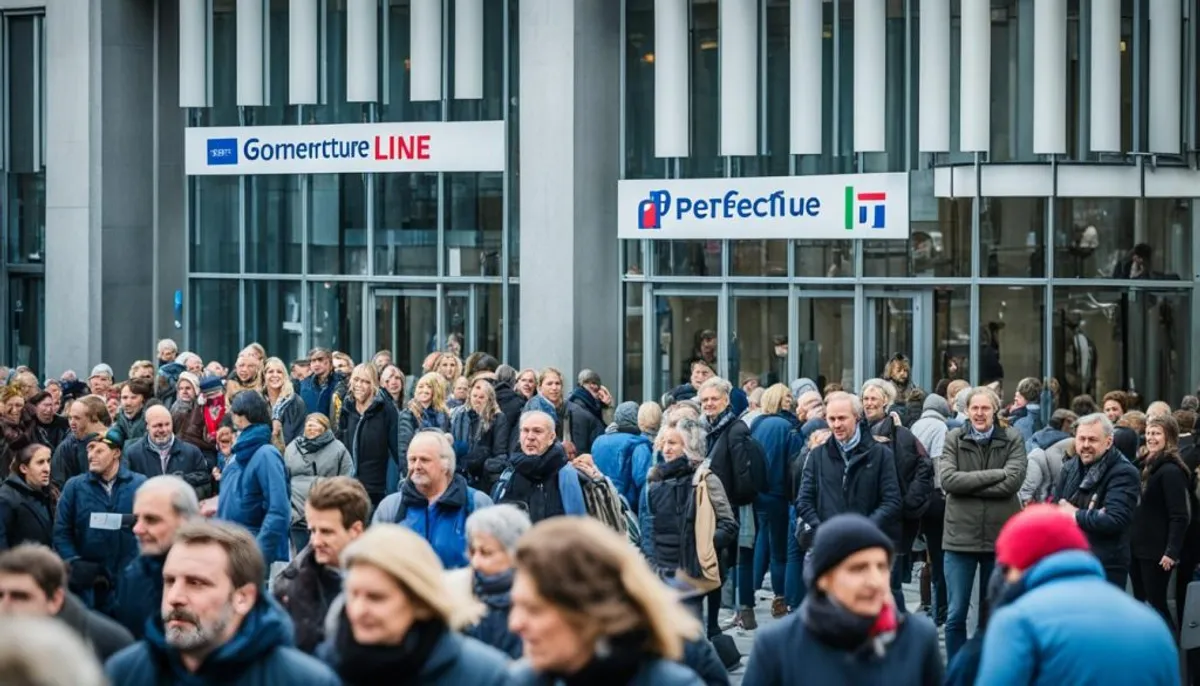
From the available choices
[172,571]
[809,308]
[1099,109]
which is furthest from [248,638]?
[809,308]

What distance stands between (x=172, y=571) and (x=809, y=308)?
62.2 ft

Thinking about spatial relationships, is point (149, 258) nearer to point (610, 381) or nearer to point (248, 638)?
point (610, 381)

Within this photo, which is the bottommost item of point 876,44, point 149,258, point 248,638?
point 248,638

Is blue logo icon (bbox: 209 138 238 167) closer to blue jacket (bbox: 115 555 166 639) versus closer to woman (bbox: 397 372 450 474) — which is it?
→ woman (bbox: 397 372 450 474)

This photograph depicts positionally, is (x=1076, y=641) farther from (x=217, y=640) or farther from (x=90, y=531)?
(x=90, y=531)

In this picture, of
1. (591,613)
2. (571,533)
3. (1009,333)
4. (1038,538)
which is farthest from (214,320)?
(591,613)

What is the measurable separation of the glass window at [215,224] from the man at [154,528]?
834 inches

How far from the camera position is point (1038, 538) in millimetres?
6324

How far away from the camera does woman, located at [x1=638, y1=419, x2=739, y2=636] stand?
12844 millimetres

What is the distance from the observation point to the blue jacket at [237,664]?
5.88 meters

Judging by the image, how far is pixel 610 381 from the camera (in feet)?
85.0

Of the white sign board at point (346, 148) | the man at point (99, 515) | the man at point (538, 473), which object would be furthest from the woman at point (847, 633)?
the white sign board at point (346, 148)

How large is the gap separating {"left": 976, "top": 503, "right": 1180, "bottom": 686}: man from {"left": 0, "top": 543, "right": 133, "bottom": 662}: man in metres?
2.95

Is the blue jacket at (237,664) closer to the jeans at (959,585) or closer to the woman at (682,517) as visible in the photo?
the woman at (682,517)
